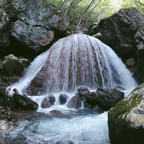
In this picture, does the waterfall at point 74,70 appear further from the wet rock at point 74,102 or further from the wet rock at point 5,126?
the wet rock at point 5,126

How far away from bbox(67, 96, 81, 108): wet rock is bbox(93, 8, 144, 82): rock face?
15.0ft

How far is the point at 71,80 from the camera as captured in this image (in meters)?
10.4

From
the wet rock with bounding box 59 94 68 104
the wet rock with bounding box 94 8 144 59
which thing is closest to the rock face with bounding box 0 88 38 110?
the wet rock with bounding box 59 94 68 104

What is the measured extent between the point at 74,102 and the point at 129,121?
5104 mm

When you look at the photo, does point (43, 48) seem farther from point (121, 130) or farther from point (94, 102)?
point (121, 130)

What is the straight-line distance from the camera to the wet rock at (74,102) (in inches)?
334

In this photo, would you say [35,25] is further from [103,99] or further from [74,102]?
[103,99]

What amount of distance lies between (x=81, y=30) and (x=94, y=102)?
40.5 ft

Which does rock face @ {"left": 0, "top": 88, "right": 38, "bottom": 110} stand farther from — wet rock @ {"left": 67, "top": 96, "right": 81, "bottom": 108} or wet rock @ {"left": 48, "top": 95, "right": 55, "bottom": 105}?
wet rock @ {"left": 67, "top": 96, "right": 81, "bottom": 108}

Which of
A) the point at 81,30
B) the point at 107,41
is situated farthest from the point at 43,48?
the point at 81,30

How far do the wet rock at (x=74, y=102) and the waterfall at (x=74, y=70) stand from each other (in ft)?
4.16

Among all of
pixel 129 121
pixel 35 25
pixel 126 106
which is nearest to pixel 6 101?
pixel 126 106

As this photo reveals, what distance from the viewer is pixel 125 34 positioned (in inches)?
515

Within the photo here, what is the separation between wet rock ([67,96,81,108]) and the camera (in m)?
8.48
